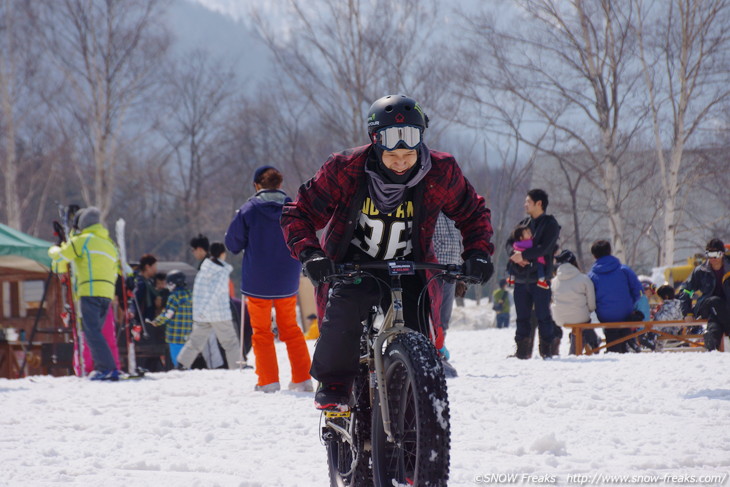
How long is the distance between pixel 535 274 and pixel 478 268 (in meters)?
6.40

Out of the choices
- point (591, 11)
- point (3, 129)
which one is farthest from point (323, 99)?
point (3, 129)

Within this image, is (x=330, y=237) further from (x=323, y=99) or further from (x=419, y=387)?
(x=323, y=99)

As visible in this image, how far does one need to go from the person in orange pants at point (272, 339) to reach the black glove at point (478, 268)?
13.5 ft

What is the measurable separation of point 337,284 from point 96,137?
27707mm

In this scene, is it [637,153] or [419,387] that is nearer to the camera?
[419,387]

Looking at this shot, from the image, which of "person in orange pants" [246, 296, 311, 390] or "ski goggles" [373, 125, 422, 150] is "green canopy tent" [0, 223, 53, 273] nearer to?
"person in orange pants" [246, 296, 311, 390]

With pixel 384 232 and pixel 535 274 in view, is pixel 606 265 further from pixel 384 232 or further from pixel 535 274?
pixel 384 232

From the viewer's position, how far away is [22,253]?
13617 millimetres

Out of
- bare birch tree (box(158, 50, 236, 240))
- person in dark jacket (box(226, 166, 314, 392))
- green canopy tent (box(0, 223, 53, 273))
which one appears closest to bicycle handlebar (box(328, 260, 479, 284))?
person in dark jacket (box(226, 166, 314, 392))

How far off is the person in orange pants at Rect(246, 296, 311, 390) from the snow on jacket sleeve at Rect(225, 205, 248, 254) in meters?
0.46

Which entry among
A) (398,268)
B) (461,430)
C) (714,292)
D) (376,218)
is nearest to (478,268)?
(398,268)

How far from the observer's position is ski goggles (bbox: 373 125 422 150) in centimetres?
347

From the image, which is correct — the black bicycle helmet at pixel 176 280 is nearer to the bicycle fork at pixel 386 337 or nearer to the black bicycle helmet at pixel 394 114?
the black bicycle helmet at pixel 394 114

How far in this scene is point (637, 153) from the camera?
1038 inches
